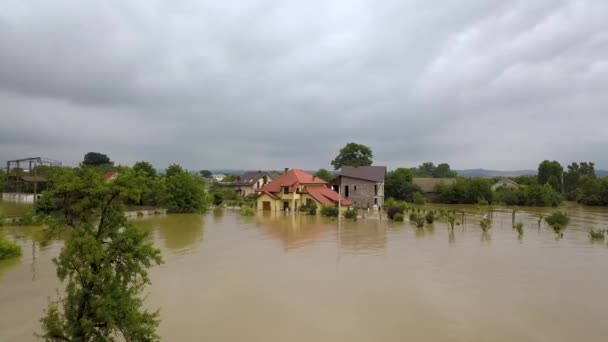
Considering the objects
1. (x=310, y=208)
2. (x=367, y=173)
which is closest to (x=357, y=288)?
(x=310, y=208)

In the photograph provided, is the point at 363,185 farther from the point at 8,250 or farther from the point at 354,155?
the point at 8,250

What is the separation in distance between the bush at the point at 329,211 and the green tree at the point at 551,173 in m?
47.4

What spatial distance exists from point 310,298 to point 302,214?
83.8 feet

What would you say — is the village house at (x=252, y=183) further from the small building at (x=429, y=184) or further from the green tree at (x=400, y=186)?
the small building at (x=429, y=184)

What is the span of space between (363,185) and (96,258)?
40.7 m

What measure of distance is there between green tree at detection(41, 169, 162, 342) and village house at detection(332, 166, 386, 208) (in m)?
39.0

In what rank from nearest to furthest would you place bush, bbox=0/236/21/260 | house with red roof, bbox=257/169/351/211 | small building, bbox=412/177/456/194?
bush, bbox=0/236/21/260 → house with red roof, bbox=257/169/351/211 → small building, bbox=412/177/456/194

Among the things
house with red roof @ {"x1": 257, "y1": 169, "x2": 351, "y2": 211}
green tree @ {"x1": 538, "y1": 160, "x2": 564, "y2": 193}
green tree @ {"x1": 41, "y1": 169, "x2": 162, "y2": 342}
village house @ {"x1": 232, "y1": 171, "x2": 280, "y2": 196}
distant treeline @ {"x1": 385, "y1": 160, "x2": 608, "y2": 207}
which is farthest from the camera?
green tree @ {"x1": 538, "y1": 160, "x2": 564, "y2": 193}

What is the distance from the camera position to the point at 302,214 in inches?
1519

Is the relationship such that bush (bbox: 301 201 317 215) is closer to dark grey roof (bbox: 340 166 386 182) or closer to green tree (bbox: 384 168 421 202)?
dark grey roof (bbox: 340 166 386 182)

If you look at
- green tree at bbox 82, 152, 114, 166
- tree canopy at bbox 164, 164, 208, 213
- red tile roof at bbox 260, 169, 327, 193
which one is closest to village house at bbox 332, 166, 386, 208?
red tile roof at bbox 260, 169, 327, 193

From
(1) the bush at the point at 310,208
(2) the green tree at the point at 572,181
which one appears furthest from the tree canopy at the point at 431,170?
(1) the bush at the point at 310,208

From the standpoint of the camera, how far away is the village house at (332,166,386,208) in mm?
45719

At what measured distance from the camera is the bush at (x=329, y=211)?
36344mm
